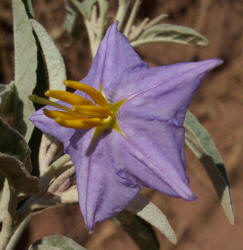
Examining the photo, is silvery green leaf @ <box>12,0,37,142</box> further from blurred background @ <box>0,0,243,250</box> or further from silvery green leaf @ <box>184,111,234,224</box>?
blurred background @ <box>0,0,243,250</box>

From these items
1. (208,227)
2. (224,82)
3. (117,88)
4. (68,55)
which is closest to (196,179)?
(208,227)

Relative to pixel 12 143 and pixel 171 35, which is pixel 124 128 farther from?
pixel 171 35

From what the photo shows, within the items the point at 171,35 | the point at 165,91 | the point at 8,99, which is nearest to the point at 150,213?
the point at 165,91

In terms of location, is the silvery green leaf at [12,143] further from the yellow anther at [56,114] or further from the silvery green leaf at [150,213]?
the silvery green leaf at [150,213]

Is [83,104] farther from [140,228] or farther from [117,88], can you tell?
[140,228]

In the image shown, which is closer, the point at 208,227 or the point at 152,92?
the point at 152,92

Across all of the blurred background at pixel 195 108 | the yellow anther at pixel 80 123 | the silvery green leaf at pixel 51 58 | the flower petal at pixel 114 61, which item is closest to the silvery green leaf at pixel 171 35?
the silvery green leaf at pixel 51 58
